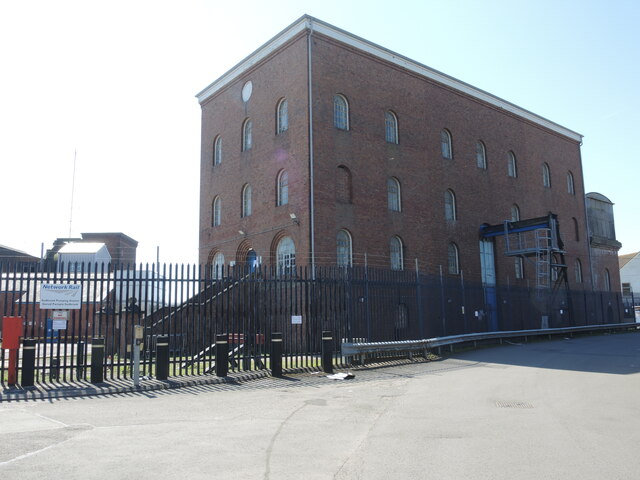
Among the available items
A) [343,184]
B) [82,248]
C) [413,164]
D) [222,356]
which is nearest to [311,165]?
[343,184]

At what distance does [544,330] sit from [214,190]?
18.1 meters

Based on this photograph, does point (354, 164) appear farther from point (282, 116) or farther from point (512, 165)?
point (512, 165)

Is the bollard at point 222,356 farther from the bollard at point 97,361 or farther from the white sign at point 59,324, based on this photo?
the white sign at point 59,324

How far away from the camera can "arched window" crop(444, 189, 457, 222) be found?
30200 millimetres

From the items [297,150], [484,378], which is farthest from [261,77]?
[484,378]

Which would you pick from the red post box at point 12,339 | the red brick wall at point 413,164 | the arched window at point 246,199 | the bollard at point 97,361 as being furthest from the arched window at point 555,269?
the red post box at point 12,339

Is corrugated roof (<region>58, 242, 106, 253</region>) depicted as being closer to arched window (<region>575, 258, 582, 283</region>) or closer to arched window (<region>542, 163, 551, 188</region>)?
arched window (<region>542, 163, 551, 188</region>)

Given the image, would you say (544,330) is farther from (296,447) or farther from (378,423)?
(296,447)

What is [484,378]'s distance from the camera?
12703 mm

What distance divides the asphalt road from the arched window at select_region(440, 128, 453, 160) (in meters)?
19.9

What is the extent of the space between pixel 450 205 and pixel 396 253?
5.89 meters

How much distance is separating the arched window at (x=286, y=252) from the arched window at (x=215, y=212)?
6441 millimetres

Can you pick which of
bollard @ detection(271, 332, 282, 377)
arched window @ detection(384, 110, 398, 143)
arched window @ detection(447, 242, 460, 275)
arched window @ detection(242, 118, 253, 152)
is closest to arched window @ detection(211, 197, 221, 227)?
arched window @ detection(242, 118, 253, 152)

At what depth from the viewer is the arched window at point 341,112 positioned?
2519cm
